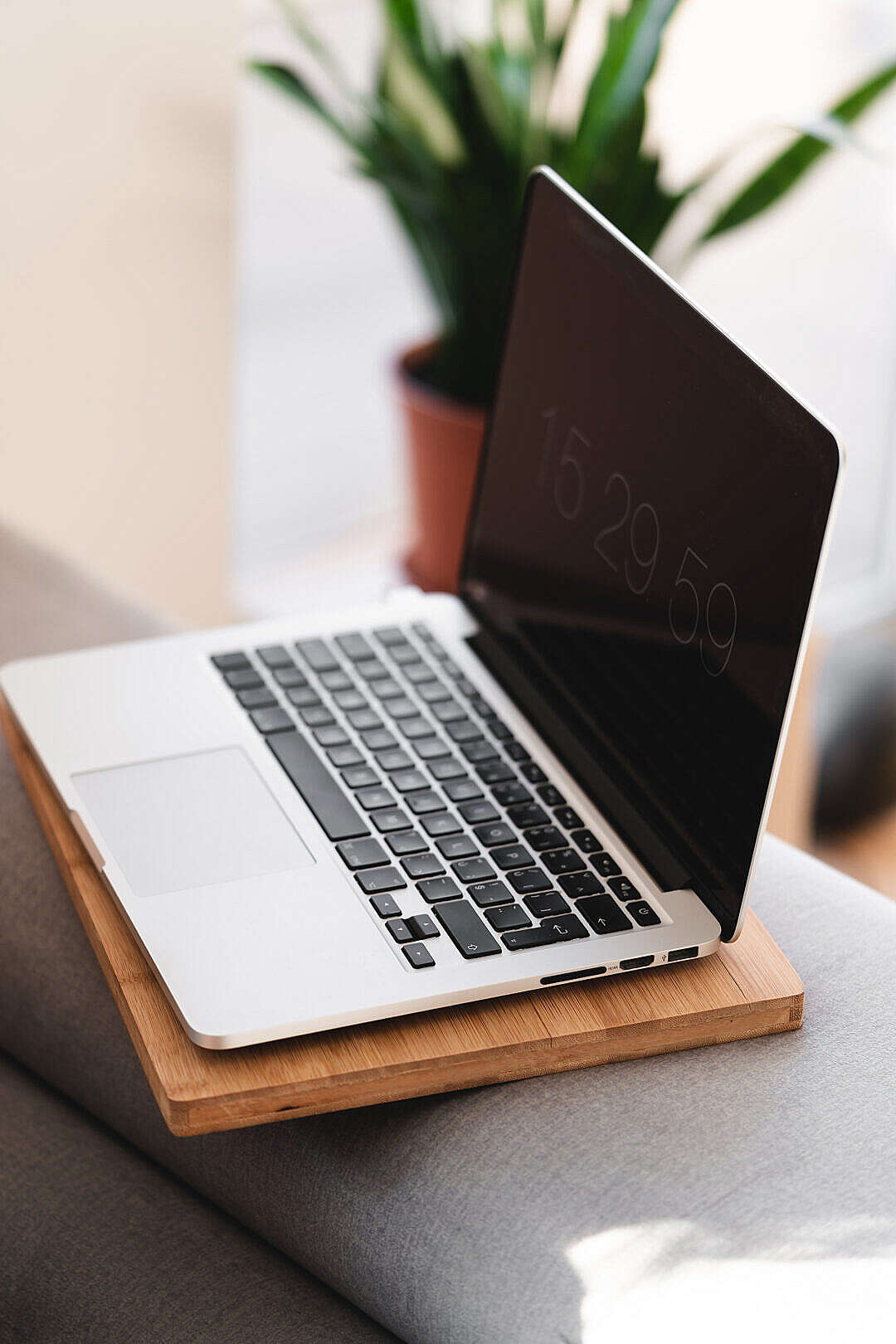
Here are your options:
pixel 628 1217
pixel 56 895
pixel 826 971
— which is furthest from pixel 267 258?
pixel 628 1217

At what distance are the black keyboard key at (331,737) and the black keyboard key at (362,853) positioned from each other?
8cm

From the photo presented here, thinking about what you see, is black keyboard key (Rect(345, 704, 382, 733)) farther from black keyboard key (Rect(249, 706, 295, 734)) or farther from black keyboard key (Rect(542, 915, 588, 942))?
black keyboard key (Rect(542, 915, 588, 942))

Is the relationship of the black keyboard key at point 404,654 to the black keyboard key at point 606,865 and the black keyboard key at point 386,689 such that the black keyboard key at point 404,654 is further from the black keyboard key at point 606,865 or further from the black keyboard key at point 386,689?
the black keyboard key at point 606,865

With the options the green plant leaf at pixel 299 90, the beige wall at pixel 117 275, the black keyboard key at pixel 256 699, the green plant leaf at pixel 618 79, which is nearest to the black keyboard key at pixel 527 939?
the black keyboard key at pixel 256 699

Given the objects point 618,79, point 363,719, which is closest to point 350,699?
point 363,719

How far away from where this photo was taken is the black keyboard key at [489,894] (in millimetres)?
608

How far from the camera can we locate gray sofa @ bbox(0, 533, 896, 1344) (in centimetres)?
51

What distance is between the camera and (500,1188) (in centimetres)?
54

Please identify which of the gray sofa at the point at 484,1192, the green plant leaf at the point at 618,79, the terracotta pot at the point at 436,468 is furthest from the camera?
the terracotta pot at the point at 436,468

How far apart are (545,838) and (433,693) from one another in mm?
132

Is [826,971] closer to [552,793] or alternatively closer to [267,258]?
[552,793]

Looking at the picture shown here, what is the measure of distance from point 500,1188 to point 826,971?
184 mm

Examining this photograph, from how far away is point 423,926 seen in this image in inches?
23.1

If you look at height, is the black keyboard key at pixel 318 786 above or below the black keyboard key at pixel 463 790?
below
